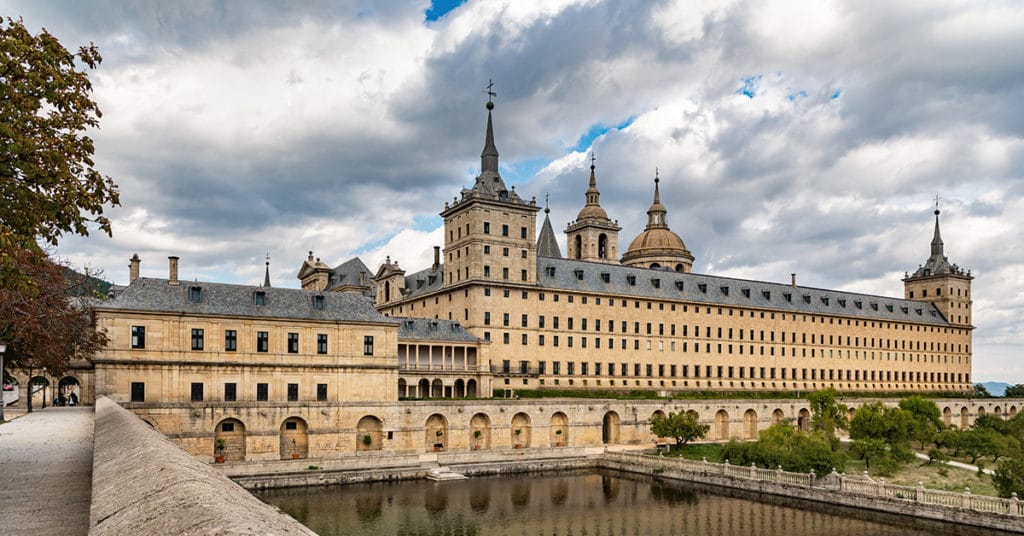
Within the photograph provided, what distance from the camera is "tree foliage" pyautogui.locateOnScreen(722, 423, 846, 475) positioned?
5078 centimetres

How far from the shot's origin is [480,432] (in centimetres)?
5981

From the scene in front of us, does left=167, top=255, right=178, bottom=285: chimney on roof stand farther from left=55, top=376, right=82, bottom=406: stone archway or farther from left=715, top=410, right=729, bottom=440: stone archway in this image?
left=715, top=410, right=729, bottom=440: stone archway

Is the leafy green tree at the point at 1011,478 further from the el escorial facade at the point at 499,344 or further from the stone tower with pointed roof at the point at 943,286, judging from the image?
the stone tower with pointed roof at the point at 943,286

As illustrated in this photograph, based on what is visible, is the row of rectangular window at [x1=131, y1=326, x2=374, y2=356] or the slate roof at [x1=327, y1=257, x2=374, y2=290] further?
the slate roof at [x1=327, y1=257, x2=374, y2=290]

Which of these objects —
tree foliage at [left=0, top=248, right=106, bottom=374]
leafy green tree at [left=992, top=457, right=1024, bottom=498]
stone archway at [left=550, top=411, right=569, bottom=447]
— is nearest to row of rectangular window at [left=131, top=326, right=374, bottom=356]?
tree foliage at [left=0, top=248, right=106, bottom=374]

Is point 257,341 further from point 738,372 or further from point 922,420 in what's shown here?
point 922,420

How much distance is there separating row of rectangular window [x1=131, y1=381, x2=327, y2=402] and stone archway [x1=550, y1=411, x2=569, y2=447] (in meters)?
18.6

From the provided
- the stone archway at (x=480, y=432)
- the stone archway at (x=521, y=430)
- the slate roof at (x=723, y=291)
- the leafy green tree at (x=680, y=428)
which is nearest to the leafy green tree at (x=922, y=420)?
the leafy green tree at (x=680, y=428)

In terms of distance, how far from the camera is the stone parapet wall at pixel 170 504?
609cm

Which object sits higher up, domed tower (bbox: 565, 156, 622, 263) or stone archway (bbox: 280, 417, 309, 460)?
→ domed tower (bbox: 565, 156, 622, 263)

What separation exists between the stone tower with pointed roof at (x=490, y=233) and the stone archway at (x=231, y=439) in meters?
26.1

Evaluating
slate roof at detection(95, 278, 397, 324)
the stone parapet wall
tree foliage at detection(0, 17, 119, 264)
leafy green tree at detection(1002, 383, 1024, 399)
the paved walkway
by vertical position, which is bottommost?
leafy green tree at detection(1002, 383, 1024, 399)

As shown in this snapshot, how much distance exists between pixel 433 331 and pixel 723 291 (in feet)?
121

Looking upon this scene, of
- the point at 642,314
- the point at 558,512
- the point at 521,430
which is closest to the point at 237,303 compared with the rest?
the point at 521,430
